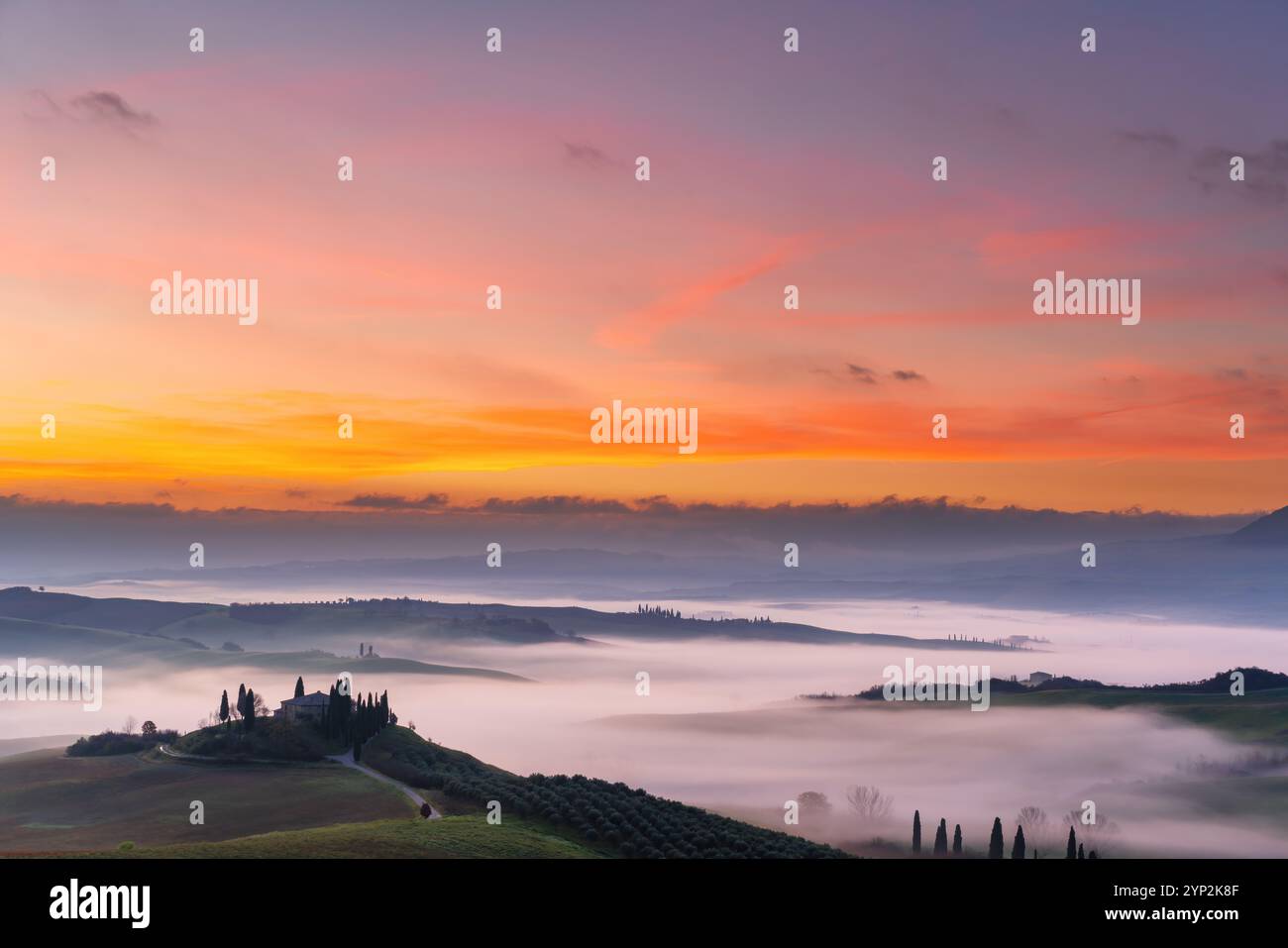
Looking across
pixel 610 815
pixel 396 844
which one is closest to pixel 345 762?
pixel 610 815

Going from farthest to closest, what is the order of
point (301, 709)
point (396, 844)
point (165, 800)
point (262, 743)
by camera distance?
1. point (301, 709)
2. point (262, 743)
3. point (165, 800)
4. point (396, 844)

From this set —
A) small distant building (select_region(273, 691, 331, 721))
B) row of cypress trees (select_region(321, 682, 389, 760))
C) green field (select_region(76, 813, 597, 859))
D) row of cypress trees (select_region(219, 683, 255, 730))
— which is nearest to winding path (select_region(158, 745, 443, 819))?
row of cypress trees (select_region(321, 682, 389, 760))

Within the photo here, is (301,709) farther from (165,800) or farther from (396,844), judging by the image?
(396,844)

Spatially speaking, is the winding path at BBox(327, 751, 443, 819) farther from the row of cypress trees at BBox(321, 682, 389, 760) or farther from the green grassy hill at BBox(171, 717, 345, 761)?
the row of cypress trees at BBox(321, 682, 389, 760)

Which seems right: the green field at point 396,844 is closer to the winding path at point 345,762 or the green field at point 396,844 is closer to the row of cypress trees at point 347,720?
the winding path at point 345,762

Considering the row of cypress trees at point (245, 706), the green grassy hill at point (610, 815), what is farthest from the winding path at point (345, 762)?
the row of cypress trees at point (245, 706)
